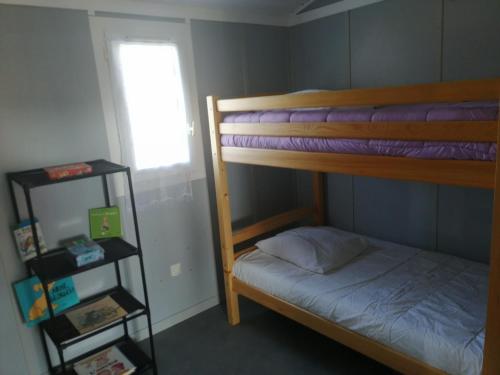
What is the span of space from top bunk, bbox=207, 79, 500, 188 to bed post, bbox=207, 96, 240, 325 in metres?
0.15

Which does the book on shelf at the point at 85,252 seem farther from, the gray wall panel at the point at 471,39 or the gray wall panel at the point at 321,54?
the gray wall panel at the point at 471,39

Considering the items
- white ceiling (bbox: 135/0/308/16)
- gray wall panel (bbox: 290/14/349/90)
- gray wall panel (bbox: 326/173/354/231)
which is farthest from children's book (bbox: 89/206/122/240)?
gray wall panel (bbox: 290/14/349/90)

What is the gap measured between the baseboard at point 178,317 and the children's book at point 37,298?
1.95 feet

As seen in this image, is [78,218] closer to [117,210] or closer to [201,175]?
[117,210]

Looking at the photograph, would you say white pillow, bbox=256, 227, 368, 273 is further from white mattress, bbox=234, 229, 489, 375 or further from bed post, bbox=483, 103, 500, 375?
bed post, bbox=483, 103, 500, 375

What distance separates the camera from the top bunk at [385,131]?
54.0 inches

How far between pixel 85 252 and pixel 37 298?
0.43 meters

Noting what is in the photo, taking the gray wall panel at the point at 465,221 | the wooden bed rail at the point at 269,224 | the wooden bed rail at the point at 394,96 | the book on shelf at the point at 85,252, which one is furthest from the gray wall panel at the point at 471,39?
the book on shelf at the point at 85,252

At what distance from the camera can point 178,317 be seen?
2.88 meters

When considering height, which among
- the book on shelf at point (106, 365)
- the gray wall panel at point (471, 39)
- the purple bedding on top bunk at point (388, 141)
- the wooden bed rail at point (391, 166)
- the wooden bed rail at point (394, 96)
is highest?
the gray wall panel at point (471, 39)

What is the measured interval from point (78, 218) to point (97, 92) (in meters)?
0.76

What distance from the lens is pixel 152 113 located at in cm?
251

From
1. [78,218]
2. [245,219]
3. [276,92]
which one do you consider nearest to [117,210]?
[78,218]

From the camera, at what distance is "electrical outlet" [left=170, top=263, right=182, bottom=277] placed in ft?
9.15
